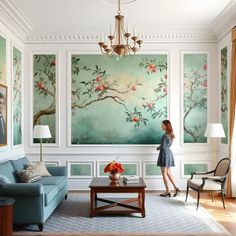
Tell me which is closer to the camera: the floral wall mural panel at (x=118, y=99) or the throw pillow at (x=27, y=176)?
the throw pillow at (x=27, y=176)

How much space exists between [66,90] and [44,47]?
1071mm

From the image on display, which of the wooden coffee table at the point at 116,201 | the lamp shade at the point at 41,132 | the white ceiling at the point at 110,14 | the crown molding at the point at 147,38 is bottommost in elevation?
the wooden coffee table at the point at 116,201

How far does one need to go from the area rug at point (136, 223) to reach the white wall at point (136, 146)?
152 cm

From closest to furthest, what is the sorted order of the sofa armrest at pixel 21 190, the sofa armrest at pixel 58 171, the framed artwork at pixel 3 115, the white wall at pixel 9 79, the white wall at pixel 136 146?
the sofa armrest at pixel 21 190
the framed artwork at pixel 3 115
the white wall at pixel 9 79
the sofa armrest at pixel 58 171
the white wall at pixel 136 146

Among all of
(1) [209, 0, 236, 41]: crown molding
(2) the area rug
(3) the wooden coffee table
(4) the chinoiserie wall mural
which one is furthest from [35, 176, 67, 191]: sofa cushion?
(1) [209, 0, 236, 41]: crown molding

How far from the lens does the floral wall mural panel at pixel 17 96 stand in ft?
22.2

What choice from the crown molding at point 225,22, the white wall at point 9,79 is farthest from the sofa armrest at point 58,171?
the crown molding at point 225,22

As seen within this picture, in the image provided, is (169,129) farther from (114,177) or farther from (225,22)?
(225,22)

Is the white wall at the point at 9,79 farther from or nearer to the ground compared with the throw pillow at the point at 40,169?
farther from the ground

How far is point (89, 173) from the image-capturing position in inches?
295

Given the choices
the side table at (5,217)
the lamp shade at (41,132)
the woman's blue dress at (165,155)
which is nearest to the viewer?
the side table at (5,217)

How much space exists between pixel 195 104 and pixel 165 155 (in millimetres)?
1488

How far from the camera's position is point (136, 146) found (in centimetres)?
746

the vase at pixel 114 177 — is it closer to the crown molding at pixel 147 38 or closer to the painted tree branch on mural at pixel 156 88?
the painted tree branch on mural at pixel 156 88
